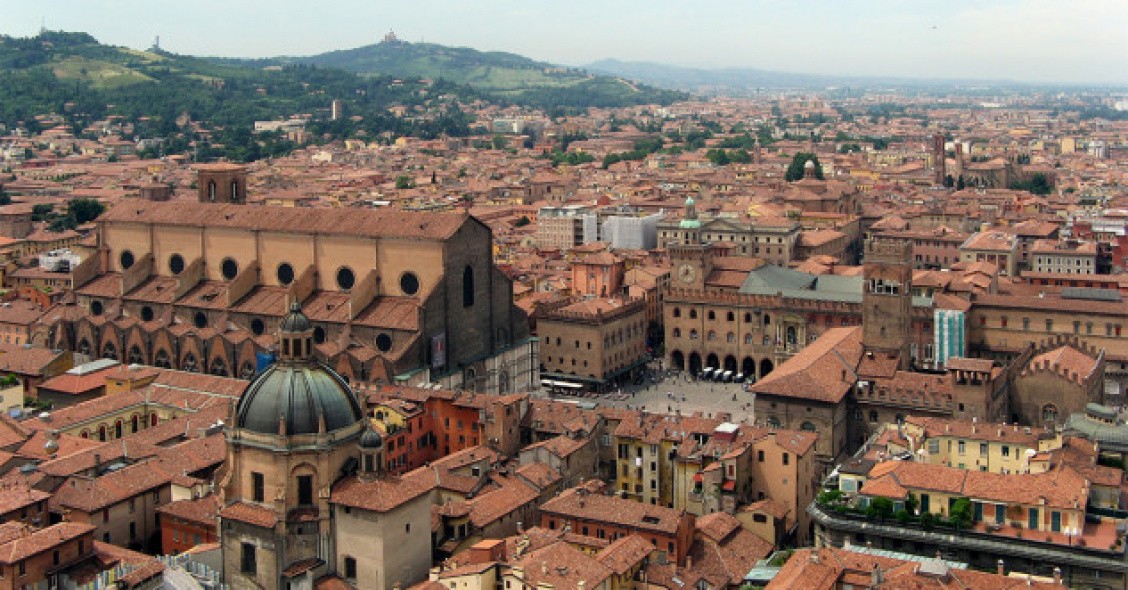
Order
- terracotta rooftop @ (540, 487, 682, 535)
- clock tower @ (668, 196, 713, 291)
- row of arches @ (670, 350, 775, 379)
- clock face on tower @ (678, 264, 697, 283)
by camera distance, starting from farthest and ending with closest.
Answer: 1. clock face on tower @ (678, 264, 697, 283)
2. clock tower @ (668, 196, 713, 291)
3. row of arches @ (670, 350, 775, 379)
4. terracotta rooftop @ (540, 487, 682, 535)

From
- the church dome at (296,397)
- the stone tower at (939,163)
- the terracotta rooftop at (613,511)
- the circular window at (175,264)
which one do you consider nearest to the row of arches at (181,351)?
the circular window at (175,264)

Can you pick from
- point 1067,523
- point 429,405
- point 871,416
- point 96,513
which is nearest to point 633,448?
point 429,405

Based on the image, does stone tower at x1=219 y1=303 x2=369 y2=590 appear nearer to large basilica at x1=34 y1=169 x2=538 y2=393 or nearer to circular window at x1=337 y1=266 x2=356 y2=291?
large basilica at x1=34 y1=169 x2=538 y2=393

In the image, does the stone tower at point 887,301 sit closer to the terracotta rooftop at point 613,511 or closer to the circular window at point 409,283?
the terracotta rooftop at point 613,511

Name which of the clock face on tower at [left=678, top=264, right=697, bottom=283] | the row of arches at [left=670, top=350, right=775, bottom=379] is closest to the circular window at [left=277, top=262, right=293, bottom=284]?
the row of arches at [left=670, top=350, right=775, bottom=379]

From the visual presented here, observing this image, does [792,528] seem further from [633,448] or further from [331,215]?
[331,215]
